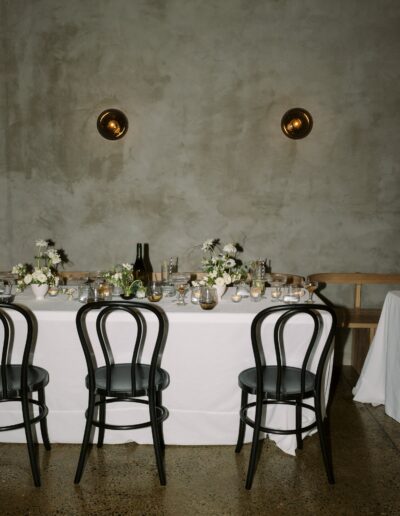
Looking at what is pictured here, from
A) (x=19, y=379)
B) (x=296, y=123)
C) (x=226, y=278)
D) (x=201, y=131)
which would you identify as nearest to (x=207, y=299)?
(x=226, y=278)

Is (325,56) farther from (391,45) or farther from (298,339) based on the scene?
(298,339)

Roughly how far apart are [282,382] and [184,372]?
0.65m

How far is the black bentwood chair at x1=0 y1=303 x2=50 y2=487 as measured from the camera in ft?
8.27

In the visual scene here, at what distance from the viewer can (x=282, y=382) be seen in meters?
2.65

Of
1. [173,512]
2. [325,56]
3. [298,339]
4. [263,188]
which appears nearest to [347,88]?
[325,56]

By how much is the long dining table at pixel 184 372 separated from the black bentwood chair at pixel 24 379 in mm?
126

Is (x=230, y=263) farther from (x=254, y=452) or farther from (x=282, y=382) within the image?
(x=254, y=452)

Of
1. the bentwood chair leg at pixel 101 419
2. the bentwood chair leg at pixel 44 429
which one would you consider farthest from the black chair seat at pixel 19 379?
the bentwood chair leg at pixel 101 419

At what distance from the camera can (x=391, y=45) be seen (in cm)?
446

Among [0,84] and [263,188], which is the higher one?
[0,84]

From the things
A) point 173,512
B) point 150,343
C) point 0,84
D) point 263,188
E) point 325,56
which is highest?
point 325,56

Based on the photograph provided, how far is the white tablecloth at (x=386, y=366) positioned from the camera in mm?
3355

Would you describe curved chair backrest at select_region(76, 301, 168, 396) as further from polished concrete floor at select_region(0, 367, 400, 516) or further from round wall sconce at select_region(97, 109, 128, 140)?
round wall sconce at select_region(97, 109, 128, 140)

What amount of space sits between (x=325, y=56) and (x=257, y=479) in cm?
368
